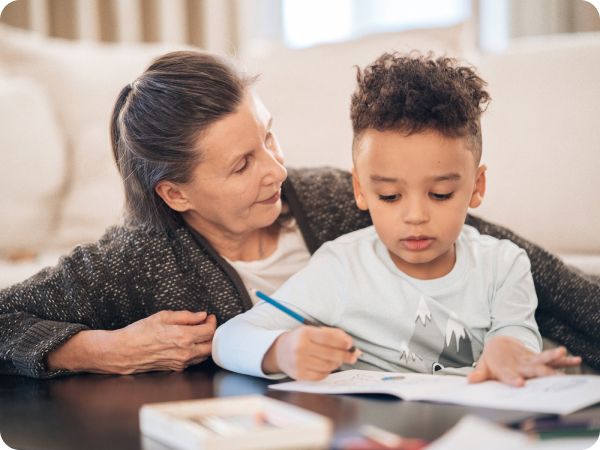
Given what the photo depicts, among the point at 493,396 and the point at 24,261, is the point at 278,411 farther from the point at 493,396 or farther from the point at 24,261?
the point at 24,261

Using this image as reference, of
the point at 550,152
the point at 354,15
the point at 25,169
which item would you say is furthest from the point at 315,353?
the point at 354,15

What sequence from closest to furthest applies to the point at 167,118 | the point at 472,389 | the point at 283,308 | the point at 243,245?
the point at 472,389 → the point at 283,308 → the point at 167,118 → the point at 243,245

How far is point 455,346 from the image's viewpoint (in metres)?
1.14

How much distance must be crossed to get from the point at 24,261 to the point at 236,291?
2.73ft

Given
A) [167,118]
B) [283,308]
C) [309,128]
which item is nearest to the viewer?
[283,308]

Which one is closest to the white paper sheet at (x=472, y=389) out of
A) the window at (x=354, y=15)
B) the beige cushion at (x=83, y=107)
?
the beige cushion at (x=83, y=107)

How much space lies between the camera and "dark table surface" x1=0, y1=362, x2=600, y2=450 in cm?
83

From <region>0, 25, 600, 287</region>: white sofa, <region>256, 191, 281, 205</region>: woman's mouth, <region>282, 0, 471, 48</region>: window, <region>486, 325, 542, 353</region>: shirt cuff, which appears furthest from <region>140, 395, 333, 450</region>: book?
<region>282, 0, 471, 48</region>: window

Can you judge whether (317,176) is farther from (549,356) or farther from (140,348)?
(549,356)

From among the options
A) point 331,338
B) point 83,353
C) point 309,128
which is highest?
point 309,128

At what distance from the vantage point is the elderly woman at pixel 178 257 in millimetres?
1230

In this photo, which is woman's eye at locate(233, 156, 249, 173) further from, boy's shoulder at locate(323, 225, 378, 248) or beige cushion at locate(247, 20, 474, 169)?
beige cushion at locate(247, 20, 474, 169)

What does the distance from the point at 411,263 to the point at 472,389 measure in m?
0.28

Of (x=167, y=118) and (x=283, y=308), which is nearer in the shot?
(x=283, y=308)
